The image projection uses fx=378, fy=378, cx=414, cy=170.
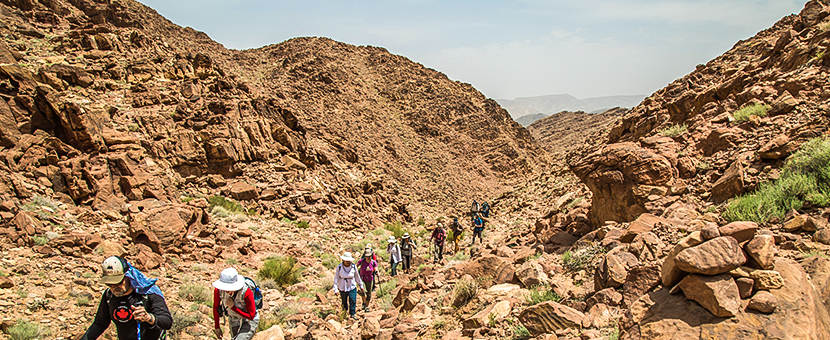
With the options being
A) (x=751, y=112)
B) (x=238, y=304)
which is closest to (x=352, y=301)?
(x=238, y=304)

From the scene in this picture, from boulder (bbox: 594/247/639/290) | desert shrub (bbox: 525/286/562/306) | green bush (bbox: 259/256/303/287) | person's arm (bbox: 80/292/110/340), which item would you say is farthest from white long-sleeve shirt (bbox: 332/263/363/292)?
boulder (bbox: 594/247/639/290)

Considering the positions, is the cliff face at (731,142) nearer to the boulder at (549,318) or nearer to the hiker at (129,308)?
the boulder at (549,318)

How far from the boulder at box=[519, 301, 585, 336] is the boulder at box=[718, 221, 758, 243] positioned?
1.64 m

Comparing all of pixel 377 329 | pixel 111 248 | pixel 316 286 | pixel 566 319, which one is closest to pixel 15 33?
pixel 111 248

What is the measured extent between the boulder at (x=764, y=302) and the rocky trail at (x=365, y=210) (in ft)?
0.06

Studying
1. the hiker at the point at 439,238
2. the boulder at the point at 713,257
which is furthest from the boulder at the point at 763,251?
the hiker at the point at 439,238

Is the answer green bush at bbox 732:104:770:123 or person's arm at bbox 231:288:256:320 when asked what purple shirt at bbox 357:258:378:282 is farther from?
green bush at bbox 732:104:770:123

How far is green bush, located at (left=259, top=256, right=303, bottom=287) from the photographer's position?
909 cm

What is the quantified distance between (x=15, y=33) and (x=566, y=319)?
1940 centimetres

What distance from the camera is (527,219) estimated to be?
1619 centimetres

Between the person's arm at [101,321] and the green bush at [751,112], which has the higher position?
the green bush at [751,112]

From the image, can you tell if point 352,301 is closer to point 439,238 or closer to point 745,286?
point 439,238

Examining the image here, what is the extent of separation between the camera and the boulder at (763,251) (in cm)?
307

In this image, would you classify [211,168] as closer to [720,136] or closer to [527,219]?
[527,219]
